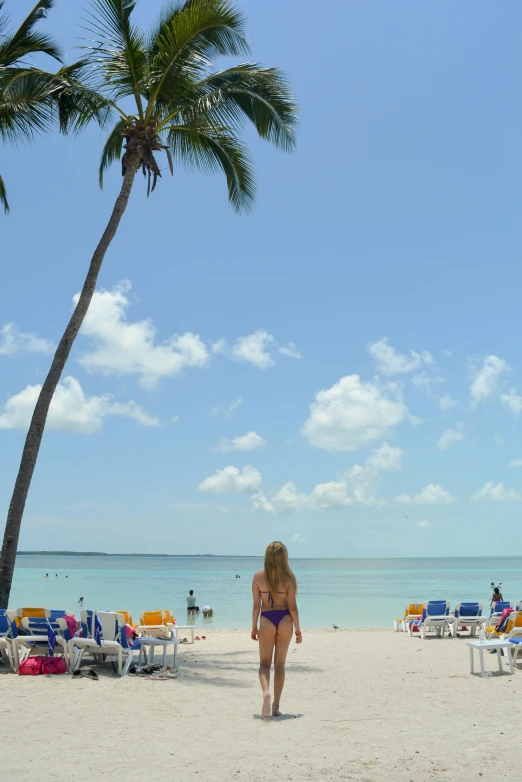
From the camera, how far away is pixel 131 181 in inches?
498

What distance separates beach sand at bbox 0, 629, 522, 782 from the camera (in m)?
4.63

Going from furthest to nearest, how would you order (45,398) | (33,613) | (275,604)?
(45,398)
(33,613)
(275,604)

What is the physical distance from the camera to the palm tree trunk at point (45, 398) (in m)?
10.6

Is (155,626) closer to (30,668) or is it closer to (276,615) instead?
(30,668)

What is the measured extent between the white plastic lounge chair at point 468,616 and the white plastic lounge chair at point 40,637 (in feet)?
28.1

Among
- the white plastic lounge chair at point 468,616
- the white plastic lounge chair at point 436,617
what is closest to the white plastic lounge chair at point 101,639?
the white plastic lounge chair at point 436,617

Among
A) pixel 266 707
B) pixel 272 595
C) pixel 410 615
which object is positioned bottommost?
pixel 410 615

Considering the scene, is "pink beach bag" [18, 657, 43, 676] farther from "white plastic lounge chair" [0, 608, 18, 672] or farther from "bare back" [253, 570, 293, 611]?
"bare back" [253, 570, 293, 611]

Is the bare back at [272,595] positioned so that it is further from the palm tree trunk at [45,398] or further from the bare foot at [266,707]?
the palm tree trunk at [45,398]

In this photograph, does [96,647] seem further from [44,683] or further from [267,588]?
[267,588]

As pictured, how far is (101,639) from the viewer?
8703 millimetres

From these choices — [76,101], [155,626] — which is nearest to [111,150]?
[76,101]

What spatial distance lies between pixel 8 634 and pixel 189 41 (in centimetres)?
965

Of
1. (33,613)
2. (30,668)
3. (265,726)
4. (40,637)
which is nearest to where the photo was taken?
(265,726)
